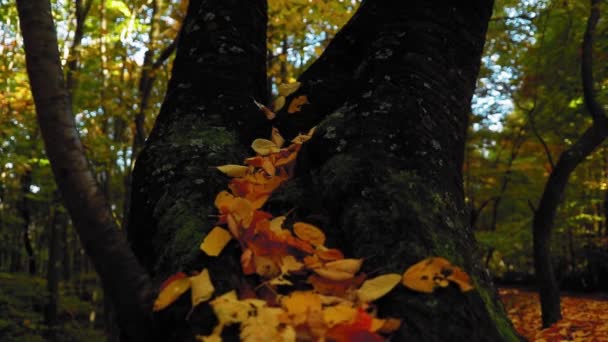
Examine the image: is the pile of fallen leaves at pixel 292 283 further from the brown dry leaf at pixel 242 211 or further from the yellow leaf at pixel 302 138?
the yellow leaf at pixel 302 138

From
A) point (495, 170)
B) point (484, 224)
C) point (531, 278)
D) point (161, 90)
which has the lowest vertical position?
point (531, 278)

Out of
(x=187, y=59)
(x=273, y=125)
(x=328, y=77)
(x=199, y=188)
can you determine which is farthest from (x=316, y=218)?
(x=187, y=59)

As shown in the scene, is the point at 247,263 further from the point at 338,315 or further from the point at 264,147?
the point at 264,147

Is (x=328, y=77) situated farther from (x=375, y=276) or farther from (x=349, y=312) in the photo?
(x=349, y=312)

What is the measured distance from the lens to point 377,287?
1.13m

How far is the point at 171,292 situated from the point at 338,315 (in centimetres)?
43

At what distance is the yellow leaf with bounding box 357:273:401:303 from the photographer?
3.65 feet

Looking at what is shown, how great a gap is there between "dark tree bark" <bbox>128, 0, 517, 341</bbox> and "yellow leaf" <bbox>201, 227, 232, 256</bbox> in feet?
0.13

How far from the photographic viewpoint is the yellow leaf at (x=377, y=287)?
3.65 ft

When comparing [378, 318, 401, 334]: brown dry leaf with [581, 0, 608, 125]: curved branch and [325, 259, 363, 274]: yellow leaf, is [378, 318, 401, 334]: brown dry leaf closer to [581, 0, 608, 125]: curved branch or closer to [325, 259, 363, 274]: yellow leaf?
[325, 259, 363, 274]: yellow leaf

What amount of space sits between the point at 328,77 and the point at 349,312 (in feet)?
4.23

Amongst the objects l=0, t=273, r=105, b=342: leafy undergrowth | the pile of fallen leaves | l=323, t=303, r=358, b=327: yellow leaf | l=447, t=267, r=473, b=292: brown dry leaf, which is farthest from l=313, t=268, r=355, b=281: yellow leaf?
l=0, t=273, r=105, b=342: leafy undergrowth

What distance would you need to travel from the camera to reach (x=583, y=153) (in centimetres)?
571

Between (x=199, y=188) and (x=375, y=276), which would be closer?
(x=375, y=276)
